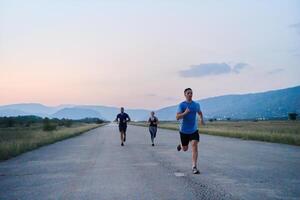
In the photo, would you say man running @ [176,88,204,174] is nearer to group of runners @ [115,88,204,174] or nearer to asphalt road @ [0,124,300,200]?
group of runners @ [115,88,204,174]

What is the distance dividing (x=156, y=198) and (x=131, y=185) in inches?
67.5

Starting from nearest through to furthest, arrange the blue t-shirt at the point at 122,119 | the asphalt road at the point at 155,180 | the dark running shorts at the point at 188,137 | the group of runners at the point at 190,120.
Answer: the asphalt road at the point at 155,180 < the group of runners at the point at 190,120 < the dark running shorts at the point at 188,137 < the blue t-shirt at the point at 122,119

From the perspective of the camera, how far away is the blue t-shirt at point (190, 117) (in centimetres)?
1111

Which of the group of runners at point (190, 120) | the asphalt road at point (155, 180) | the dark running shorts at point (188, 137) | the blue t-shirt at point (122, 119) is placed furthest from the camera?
the blue t-shirt at point (122, 119)

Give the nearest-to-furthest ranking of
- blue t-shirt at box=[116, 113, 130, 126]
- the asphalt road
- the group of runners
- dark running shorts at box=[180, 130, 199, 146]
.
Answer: the asphalt road < the group of runners < dark running shorts at box=[180, 130, 199, 146] < blue t-shirt at box=[116, 113, 130, 126]

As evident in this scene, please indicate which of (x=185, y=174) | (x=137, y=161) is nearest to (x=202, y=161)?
(x=137, y=161)

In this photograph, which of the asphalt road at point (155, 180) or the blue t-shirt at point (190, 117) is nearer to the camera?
the asphalt road at point (155, 180)

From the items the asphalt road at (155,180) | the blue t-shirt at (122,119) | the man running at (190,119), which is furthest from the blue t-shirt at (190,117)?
the blue t-shirt at (122,119)

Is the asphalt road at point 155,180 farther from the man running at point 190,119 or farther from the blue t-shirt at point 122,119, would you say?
the blue t-shirt at point 122,119

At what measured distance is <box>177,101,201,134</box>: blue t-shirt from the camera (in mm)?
11109

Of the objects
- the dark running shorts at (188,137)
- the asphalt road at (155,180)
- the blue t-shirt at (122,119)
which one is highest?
the blue t-shirt at (122,119)

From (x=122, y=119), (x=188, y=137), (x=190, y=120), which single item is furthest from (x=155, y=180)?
(x=122, y=119)

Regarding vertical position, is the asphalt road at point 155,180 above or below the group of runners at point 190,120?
below

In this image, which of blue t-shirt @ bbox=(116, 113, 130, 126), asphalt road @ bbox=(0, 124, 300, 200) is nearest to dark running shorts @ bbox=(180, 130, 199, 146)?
asphalt road @ bbox=(0, 124, 300, 200)
